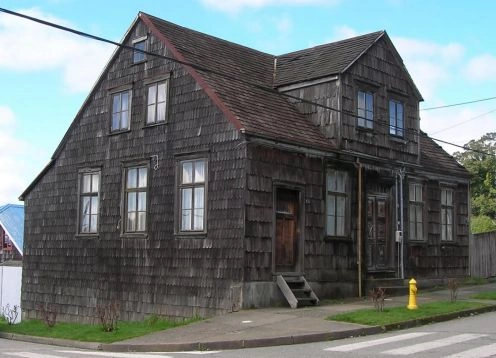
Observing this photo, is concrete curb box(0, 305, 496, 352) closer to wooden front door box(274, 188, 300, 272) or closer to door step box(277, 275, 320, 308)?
door step box(277, 275, 320, 308)

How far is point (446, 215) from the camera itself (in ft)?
79.6

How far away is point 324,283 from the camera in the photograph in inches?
736

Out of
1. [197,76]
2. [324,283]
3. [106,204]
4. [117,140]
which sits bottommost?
[324,283]

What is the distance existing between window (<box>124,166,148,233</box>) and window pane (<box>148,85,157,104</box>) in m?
2.05

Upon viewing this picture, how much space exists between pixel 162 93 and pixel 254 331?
9.00 meters

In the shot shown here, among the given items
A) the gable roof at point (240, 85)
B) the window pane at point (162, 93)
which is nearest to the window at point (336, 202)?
the gable roof at point (240, 85)

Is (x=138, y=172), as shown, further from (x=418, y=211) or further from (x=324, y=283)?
(x=418, y=211)

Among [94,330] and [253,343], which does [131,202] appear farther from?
[253,343]

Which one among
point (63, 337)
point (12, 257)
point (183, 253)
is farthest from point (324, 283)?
point (12, 257)

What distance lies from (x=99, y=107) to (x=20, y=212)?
88.9 feet

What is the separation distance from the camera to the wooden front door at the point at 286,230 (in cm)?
1775

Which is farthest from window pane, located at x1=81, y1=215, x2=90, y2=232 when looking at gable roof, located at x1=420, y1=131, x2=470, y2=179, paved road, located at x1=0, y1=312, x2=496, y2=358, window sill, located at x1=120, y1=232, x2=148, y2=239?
gable roof, located at x1=420, y1=131, x2=470, y2=179

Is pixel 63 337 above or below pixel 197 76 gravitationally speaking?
below

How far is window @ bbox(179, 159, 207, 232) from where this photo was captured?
18.0 metres
